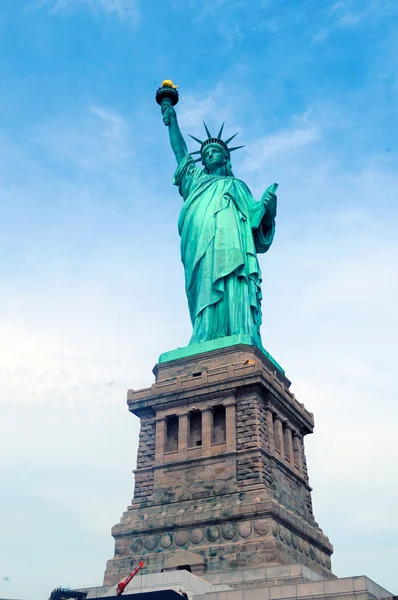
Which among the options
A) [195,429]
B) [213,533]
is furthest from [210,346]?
[213,533]

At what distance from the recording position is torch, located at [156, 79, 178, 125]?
3503 cm

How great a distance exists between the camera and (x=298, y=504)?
2633 centimetres

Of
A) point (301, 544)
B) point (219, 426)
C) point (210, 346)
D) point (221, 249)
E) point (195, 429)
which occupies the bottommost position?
point (301, 544)

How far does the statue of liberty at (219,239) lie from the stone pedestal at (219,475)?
6.28ft

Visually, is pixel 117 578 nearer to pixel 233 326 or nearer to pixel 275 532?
pixel 275 532

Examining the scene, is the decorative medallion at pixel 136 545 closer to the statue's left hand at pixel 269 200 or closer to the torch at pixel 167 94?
the statue's left hand at pixel 269 200

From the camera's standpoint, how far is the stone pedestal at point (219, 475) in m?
23.0

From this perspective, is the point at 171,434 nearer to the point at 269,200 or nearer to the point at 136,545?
the point at 136,545

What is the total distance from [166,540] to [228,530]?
2143 mm

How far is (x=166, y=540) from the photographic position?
2397 centimetres

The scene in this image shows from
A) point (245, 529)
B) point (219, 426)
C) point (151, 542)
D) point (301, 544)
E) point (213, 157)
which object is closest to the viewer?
point (245, 529)

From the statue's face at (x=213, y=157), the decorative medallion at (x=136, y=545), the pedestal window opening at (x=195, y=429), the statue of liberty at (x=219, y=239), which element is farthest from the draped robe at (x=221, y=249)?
the decorative medallion at (x=136, y=545)

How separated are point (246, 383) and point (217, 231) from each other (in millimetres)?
7187

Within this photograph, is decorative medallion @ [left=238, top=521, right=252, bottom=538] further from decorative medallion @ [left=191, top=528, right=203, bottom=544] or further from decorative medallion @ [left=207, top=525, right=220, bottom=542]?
decorative medallion @ [left=191, top=528, right=203, bottom=544]
